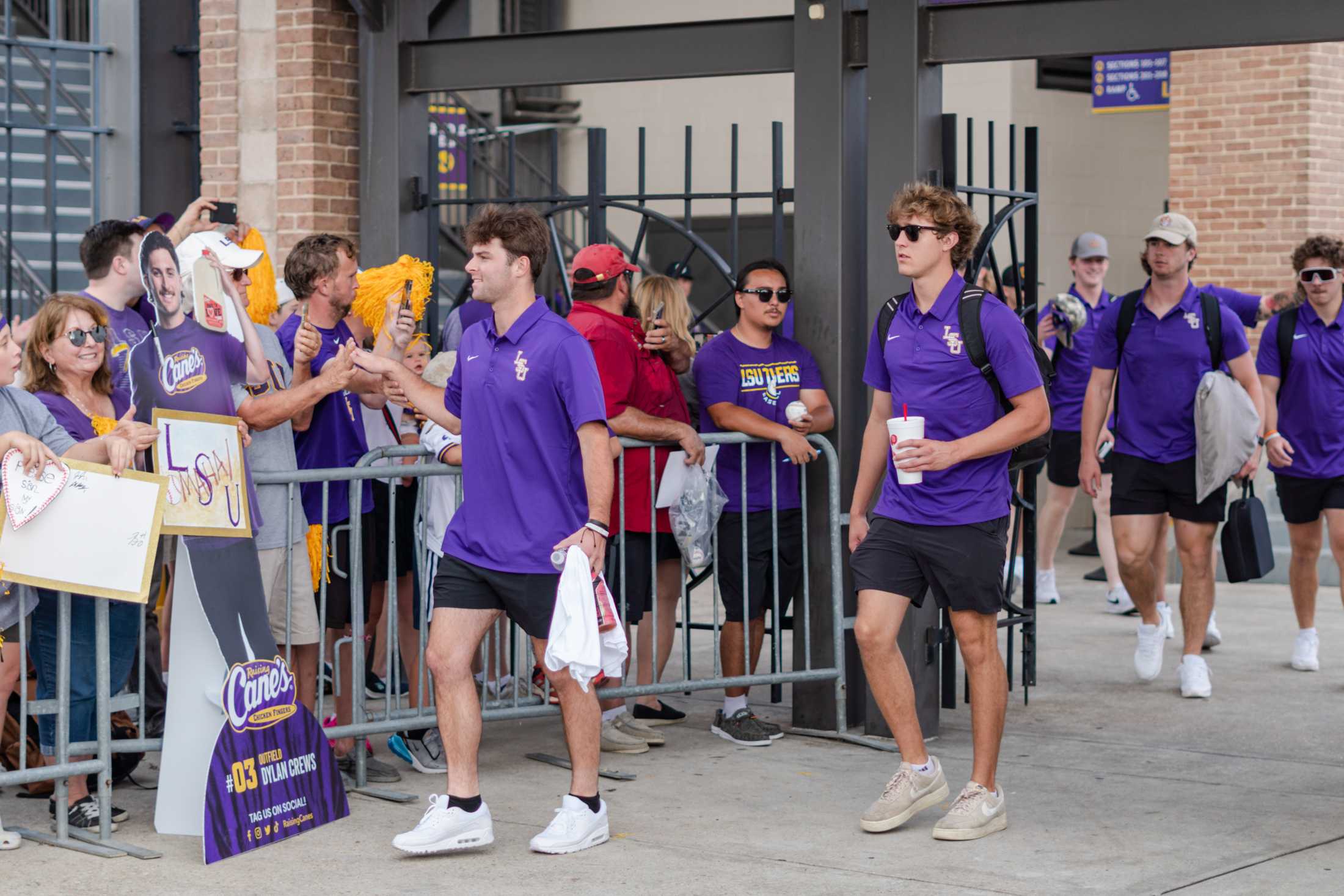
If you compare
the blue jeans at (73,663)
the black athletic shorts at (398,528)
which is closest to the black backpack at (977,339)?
the black athletic shorts at (398,528)

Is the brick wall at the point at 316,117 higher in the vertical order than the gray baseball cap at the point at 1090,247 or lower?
higher

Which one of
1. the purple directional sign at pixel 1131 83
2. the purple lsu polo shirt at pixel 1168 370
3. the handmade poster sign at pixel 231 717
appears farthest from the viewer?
the purple directional sign at pixel 1131 83

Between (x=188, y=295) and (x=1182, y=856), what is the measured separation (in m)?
3.56

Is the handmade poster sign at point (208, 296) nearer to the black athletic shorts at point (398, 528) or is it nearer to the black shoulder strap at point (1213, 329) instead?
the black athletic shorts at point (398, 528)

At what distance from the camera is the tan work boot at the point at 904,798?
546 centimetres

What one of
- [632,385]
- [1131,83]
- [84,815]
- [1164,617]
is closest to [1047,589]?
[1164,617]

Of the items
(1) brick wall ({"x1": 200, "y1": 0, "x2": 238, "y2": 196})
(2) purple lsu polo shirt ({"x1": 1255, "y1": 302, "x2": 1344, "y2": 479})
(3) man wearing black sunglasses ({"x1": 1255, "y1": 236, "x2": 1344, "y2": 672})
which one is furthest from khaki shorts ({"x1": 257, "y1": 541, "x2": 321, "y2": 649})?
(2) purple lsu polo shirt ({"x1": 1255, "y1": 302, "x2": 1344, "y2": 479})

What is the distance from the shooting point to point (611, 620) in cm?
521

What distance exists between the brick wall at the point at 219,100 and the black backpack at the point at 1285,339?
17.1 feet

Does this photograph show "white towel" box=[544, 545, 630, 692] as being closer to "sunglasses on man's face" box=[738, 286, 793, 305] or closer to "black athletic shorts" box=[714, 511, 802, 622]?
"black athletic shorts" box=[714, 511, 802, 622]

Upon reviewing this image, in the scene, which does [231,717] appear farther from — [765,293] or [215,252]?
[765,293]

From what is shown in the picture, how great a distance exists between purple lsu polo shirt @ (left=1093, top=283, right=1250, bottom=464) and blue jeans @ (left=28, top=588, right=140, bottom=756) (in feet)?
15.1

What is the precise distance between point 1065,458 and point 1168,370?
2.75 m

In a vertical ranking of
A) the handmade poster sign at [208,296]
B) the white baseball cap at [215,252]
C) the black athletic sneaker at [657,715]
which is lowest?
the black athletic sneaker at [657,715]
